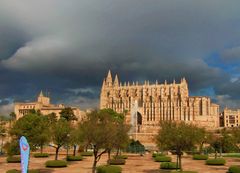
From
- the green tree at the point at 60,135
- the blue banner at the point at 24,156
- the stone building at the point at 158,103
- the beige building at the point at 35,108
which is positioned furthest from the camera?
the beige building at the point at 35,108

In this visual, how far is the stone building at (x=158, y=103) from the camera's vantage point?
130 meters

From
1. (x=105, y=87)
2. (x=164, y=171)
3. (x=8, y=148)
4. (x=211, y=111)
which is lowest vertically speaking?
(x=164, y=171)

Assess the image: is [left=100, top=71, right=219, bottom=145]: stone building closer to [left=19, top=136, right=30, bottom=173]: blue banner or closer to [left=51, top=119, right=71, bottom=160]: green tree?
[left=51, top=119, right=71, bottom=160]: green tree

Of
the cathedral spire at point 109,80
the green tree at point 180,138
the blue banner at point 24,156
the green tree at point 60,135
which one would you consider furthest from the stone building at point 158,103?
the blue banner at point 24,156

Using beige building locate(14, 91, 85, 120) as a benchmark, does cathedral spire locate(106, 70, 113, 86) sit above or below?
above

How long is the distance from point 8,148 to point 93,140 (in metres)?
8.40

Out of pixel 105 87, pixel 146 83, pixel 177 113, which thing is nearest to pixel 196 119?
pixel 177 113

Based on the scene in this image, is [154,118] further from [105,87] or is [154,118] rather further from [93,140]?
[93,140]

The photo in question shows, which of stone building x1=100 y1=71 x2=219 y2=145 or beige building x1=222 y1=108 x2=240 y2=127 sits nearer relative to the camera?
stone building x1=100 y1=71 x2=219 y2=145

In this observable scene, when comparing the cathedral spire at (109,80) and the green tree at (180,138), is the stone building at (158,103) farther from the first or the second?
the green tree at (180,138)

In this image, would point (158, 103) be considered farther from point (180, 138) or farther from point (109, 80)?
point (180, 138)

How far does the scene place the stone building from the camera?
130125 millimetres

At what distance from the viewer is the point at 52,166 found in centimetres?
3394

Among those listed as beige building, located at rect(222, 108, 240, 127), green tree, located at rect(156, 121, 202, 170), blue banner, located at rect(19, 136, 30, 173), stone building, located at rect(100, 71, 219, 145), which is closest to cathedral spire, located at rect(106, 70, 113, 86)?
stone building, located at rect(100, 71, 219, 145)
